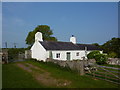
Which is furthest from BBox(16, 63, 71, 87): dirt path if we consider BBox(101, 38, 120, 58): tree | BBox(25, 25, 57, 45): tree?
BBox(25, 25, 57, 45): tree

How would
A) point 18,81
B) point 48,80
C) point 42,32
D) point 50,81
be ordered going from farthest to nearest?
point 42,32 → point 48,80 → point 50,81 → point 18,81

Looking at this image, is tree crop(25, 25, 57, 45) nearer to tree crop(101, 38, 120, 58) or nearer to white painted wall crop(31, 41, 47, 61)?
white painted wall crop(31, 41, 47, 61)

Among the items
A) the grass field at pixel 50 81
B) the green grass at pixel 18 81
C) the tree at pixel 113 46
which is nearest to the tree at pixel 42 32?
the tree at pixel 113 46

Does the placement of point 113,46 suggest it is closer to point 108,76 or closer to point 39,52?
point 39,52

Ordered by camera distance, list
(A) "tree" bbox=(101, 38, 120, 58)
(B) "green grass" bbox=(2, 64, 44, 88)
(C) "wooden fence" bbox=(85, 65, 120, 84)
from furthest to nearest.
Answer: (A) "tree" bbox=(101, 38, 120, 58) < (C) "wooden fence" bbox=(85, 65, 120, 84) < (B) "green grass" bbox=(2, 64, 44, 88)

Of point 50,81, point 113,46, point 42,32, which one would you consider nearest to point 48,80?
point 50,81

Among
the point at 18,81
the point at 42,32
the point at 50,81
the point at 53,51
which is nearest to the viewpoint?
the point at 18,81

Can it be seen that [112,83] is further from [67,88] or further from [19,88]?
[19,88]

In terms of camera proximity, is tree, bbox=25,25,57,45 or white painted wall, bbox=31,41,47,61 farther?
tree, bbox=25,25,57,45

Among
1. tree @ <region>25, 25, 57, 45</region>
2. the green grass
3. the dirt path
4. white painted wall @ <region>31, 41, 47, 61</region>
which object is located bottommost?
the dirt path

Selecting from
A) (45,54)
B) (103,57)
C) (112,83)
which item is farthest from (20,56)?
(112,83)

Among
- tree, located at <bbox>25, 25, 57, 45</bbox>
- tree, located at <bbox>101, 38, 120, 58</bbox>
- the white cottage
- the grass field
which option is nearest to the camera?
the grass field

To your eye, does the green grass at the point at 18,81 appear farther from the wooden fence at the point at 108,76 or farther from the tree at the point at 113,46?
the tree at the point at 113,46

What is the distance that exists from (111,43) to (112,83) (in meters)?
26.7
